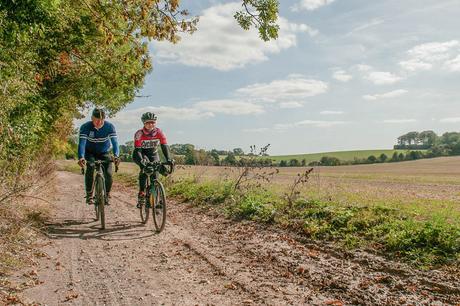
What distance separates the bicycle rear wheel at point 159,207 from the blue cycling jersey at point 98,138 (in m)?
1.59

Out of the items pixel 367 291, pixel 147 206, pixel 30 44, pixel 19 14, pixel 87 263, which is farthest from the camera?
pixel 30 44

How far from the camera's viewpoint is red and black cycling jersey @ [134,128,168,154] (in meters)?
9.48

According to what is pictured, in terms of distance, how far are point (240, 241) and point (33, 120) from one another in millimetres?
6904

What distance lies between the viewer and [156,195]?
29.3ft

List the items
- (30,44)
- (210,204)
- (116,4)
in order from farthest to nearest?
(210,204)
(30,44)
(116,4)

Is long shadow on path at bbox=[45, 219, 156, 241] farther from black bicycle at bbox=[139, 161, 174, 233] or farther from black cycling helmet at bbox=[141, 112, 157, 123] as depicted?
black cycling helmet at bbox=[141, 112, 157, 123]

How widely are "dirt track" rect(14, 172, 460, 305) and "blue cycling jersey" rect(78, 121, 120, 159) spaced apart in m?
2.05

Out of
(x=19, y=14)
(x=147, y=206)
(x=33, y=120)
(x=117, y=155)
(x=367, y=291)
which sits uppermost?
(x=19, y=14)

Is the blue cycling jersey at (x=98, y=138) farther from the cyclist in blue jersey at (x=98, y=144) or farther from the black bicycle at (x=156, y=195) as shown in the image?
the black bicycle at (x=156, y=195)

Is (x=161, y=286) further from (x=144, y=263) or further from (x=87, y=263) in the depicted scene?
(x=87, y=263)

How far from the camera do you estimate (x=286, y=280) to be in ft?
18.1

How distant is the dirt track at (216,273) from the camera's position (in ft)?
15.9

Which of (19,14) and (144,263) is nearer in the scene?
(144,263)

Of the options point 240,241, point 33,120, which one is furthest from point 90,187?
point 240,241
